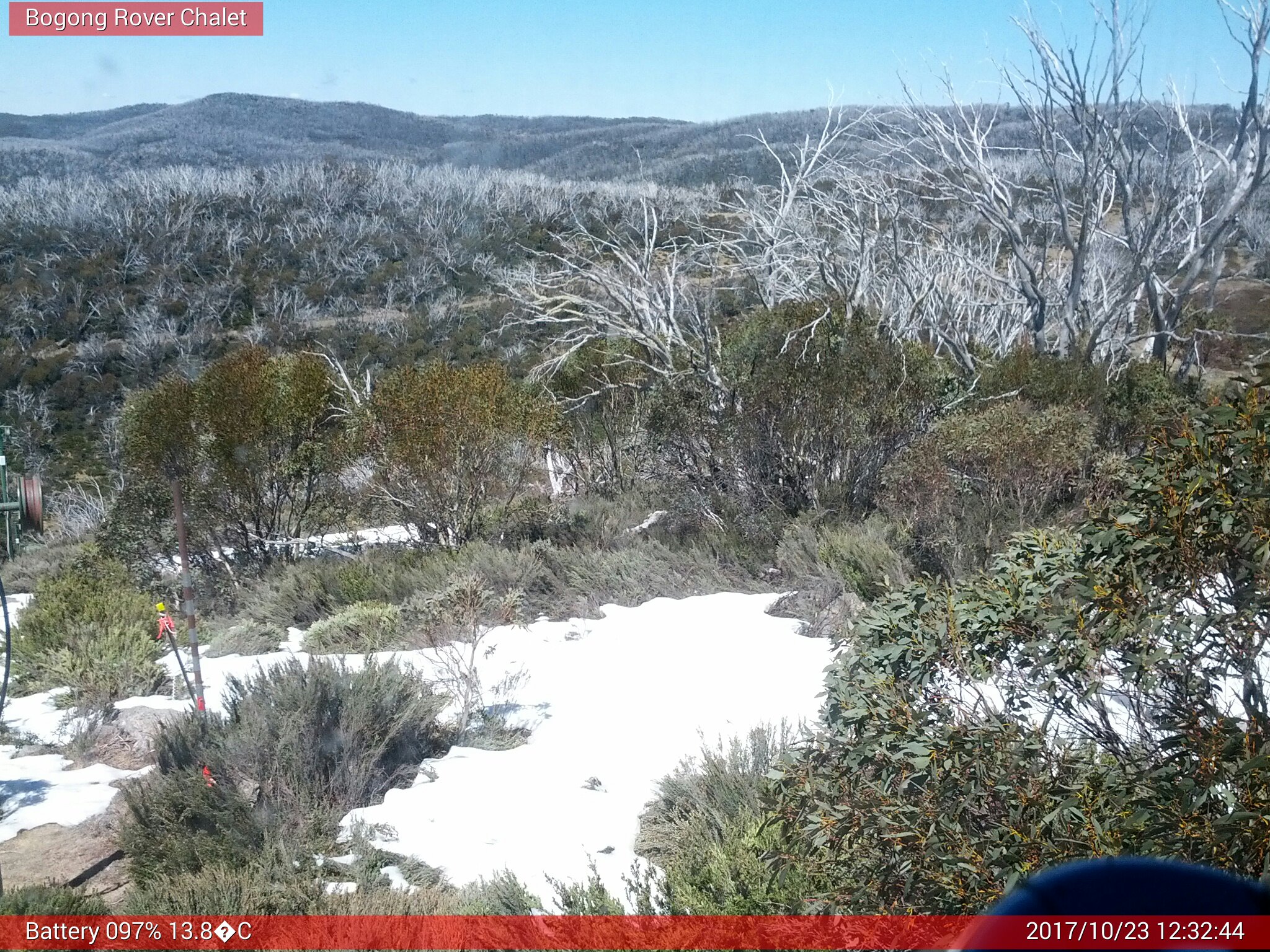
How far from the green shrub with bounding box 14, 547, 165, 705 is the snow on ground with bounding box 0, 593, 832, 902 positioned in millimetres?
204

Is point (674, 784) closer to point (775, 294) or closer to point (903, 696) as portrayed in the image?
point (903, 696)

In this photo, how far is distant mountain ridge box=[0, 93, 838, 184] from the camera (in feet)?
145

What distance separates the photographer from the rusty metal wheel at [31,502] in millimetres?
3557

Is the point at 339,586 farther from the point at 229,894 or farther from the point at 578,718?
the point at 229,894

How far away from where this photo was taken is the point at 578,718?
19.0 ft

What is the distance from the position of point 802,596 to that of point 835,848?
475 centimetres

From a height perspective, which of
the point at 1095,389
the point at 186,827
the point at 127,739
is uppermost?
the point at 1095,389

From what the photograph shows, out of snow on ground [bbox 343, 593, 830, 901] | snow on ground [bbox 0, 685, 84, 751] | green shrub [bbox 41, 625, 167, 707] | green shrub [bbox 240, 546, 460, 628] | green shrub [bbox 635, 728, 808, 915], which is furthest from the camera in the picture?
green shrub [bbox 240, 546, 460, 628]

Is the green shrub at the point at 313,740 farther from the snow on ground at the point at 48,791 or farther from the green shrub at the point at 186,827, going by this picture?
the snow on ground at the point at 48,791

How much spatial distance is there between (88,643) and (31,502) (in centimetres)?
422

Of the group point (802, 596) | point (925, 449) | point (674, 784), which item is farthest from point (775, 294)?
point (674, 784)

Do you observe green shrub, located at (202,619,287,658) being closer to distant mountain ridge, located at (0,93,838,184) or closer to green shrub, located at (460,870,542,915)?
green shrub, located at (460,870,542,915)

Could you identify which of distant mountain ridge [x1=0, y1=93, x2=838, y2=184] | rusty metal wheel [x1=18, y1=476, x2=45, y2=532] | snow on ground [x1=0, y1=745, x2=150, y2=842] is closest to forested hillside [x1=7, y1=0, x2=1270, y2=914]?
snow on ground [x1=0, y1=745, x2=150, y2=842]
